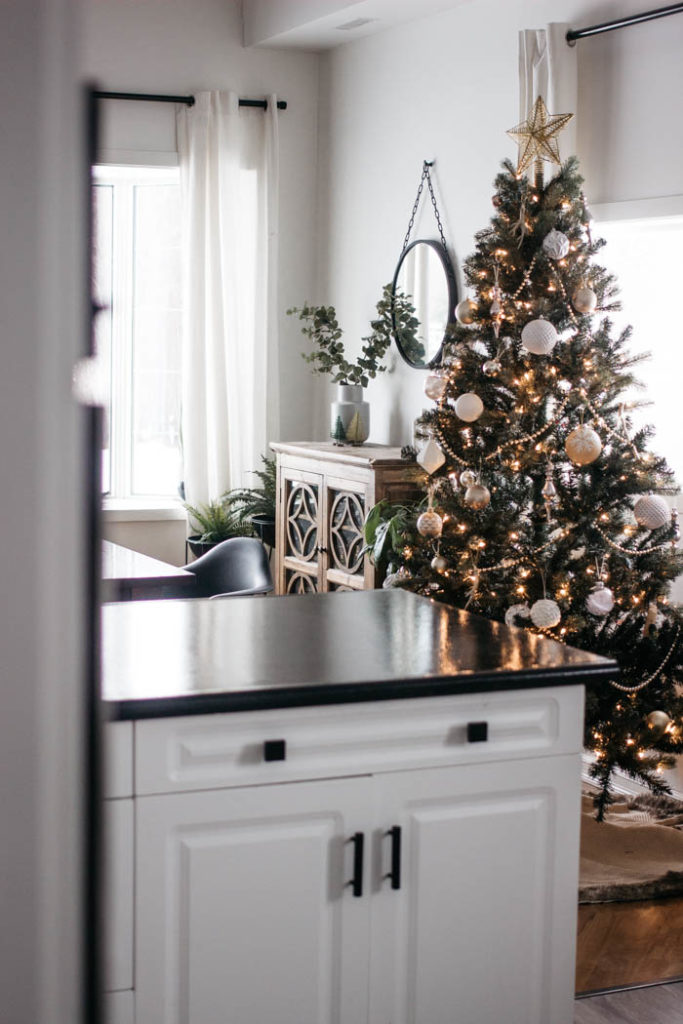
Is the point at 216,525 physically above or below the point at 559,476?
below

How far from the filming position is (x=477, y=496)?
3.48 metres

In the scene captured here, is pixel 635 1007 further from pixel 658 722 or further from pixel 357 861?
pixel 357 861

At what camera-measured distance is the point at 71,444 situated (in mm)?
302

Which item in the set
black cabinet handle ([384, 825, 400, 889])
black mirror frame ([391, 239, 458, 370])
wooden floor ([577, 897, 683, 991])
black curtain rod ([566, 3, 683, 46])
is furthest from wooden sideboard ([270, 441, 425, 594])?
black cabinet handle ([384, 825, 400, 889])

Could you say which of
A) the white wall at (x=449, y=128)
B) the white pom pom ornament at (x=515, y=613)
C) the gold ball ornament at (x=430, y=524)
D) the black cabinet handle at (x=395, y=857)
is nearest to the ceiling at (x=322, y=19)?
the white wall at (x=449, y=128)

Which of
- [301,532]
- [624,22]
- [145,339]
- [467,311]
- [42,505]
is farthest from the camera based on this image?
[145,339]

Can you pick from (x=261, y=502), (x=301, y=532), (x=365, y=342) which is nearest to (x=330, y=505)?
(x=301, y=532)

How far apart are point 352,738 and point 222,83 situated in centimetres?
498

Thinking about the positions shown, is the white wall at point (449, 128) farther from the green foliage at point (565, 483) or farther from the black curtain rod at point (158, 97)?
the green foliage at point (565, 483)

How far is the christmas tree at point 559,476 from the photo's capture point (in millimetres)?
3459

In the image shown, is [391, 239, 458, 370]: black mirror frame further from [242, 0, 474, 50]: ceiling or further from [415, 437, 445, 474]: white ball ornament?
[415, 437, 445, 474]: white ball ornament

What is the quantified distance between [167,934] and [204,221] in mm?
4779

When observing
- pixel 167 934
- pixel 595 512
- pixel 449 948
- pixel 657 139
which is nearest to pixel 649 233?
pixel 657 139

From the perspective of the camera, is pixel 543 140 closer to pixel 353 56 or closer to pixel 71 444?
pixel 353 56
